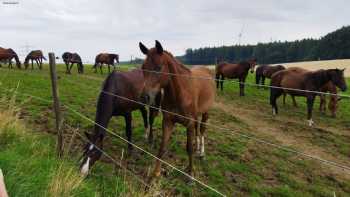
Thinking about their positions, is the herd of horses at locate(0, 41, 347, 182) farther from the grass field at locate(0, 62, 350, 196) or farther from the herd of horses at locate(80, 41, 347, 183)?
the grass field at locate(0, 62, 350, 196)

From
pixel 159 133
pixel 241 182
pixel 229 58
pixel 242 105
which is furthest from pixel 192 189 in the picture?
pixel 229 58

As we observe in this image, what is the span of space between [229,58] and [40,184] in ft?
242

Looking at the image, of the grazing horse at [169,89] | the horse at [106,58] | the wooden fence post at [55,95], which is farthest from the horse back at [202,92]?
the horse at [106,58]

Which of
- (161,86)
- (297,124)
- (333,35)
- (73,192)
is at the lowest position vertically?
(297,124)

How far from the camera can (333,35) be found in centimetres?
5734

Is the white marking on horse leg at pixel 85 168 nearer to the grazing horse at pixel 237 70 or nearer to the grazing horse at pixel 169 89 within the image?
the grazing horse at pixel 169 89

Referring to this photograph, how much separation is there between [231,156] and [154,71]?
2759mm

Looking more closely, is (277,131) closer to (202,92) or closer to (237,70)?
(202,92)

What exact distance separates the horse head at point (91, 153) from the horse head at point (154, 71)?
0.97 m

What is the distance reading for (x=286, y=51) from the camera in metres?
68.3

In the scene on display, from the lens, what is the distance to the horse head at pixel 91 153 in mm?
4430

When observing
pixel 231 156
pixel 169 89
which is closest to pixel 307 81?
pixel 231 156

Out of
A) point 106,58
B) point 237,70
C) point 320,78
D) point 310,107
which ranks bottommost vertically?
point 310,107

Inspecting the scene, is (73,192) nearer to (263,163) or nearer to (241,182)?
(241,182)
